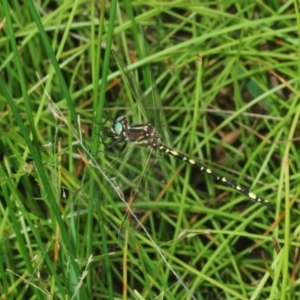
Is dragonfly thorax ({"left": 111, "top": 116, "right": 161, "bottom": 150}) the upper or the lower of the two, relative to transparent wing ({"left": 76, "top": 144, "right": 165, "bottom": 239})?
upper

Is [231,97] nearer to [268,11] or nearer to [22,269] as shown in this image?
[268,11]

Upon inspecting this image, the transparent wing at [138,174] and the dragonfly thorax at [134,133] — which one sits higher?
the dragonfly thorax at [134,133]

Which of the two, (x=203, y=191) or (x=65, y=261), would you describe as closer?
(x=65, y=261)

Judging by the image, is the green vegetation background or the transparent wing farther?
the green vegetation background

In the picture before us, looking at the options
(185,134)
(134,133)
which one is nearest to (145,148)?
(134,133)

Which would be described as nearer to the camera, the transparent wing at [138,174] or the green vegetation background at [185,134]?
the transparent wing at [138,174]

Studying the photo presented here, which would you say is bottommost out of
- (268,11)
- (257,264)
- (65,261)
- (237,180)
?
(257,264)

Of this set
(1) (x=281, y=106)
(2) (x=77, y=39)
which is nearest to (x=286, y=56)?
(1) (x=281, y=106)
